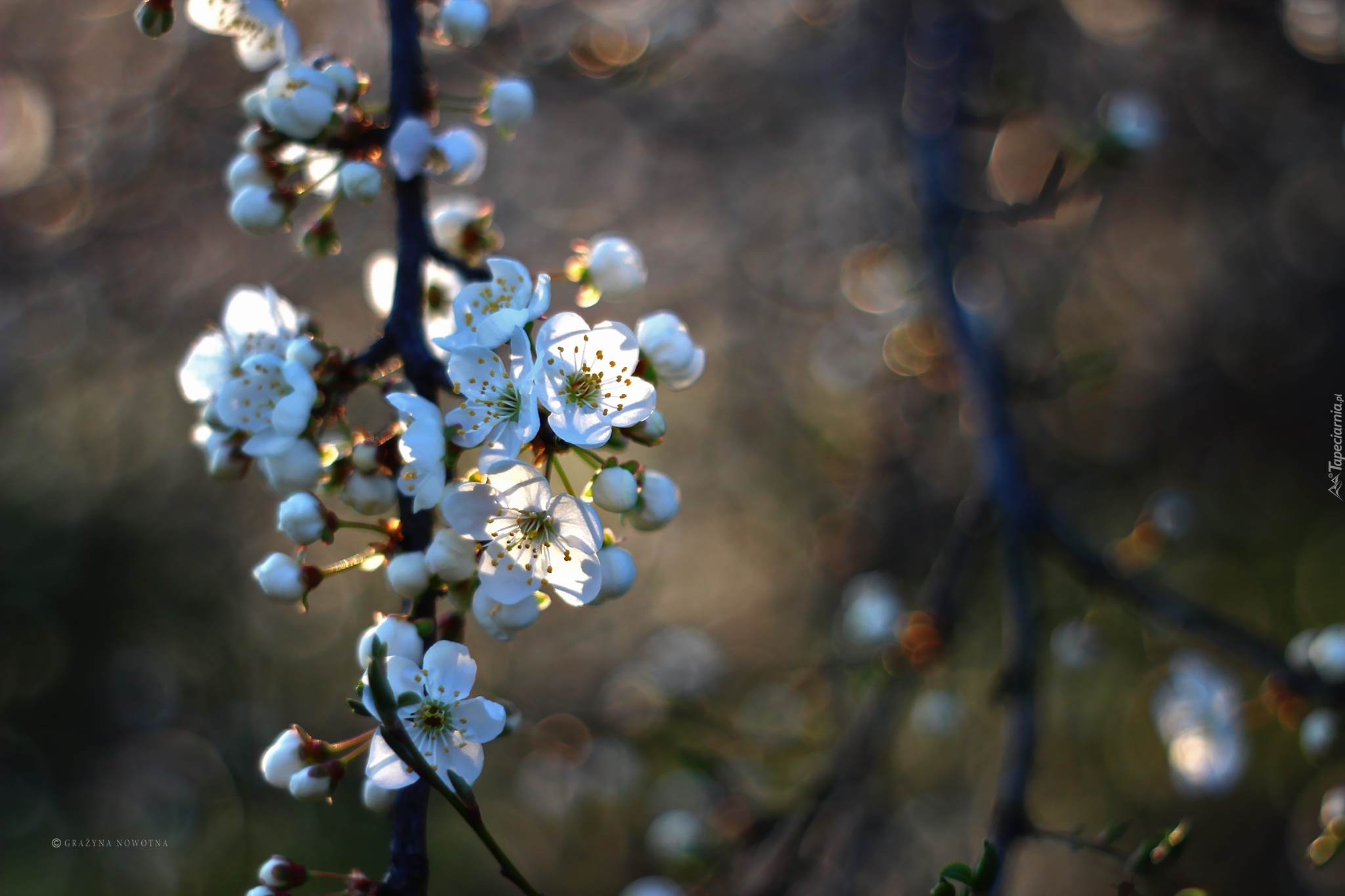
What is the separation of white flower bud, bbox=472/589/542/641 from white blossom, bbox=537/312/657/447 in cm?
26

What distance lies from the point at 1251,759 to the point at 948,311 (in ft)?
14.5

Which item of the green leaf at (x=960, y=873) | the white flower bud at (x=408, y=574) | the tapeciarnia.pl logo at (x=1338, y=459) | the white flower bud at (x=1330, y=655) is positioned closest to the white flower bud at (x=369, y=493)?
the white flower bud at (x=408, y=574)

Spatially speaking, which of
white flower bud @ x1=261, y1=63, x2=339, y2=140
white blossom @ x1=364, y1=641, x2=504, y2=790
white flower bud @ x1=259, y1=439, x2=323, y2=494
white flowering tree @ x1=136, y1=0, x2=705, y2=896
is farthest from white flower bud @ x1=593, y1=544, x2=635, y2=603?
white flower bud @ x1=261, y1=63, x2=339, y2=140

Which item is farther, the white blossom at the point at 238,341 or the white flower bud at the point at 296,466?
the white blossom at the point at 238,341

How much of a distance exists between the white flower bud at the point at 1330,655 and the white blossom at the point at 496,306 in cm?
210

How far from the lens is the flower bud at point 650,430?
1205 millimetres

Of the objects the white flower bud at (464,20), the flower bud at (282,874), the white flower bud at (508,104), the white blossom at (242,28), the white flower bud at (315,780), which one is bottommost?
the flower bud at (282,874)

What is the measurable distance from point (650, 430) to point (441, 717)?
20.4 inches

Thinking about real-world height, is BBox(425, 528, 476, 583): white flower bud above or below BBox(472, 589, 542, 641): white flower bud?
above

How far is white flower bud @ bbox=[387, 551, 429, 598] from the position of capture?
1.16 meters

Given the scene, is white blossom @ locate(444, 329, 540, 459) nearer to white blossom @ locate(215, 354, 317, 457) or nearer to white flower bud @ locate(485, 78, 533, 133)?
white blossom @ locate(215, 354, 317, 457)

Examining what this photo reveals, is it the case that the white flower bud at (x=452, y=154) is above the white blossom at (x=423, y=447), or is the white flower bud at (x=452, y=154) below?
above

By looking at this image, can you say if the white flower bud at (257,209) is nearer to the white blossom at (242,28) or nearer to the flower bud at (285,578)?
the white blossom at (242,28)

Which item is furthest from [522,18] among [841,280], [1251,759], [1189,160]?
[1251,759]
